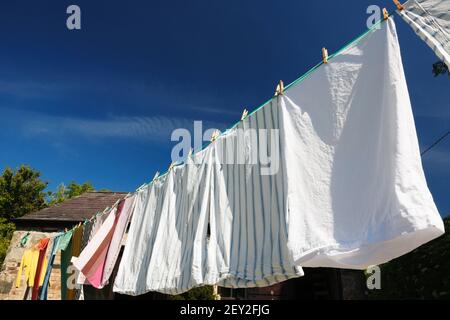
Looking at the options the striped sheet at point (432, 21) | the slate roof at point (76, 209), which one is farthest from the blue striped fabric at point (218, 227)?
the slate roof at point (76, 209)

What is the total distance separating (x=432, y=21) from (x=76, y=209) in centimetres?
1181

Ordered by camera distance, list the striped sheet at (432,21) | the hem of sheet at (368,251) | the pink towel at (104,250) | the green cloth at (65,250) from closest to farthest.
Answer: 1. the hem of sheet at (368,251)
2. the striped sheet at (432,21)
3. the pink towel at (104,250)
4. the green cloth at (65,250)

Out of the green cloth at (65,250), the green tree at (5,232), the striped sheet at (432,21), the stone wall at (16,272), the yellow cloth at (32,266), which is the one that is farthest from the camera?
the green tree at (5,232)

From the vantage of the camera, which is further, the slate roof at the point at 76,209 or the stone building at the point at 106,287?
the slate roof at the point at 76,209

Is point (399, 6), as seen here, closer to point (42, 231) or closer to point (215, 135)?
point (215, 135)

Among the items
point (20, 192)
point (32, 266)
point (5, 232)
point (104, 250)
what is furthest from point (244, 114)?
point (20, 192)

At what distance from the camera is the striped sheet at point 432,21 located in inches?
59.1

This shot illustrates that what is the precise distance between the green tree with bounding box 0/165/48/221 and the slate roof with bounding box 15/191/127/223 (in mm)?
9353

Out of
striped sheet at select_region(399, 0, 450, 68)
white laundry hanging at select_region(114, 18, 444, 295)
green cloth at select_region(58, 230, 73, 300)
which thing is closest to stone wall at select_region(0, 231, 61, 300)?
green cloth at select_region(58, 230, 73, 300)

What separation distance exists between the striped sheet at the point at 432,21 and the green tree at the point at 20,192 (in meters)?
22.1

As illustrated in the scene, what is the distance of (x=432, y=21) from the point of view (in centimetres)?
162

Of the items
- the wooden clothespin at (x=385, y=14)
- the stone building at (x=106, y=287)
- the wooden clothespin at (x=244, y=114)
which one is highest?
the wooden clothespin at (x=385, y=14)

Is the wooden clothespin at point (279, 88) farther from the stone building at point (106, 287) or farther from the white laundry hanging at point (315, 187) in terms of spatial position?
the stone building at point (106, 287)
